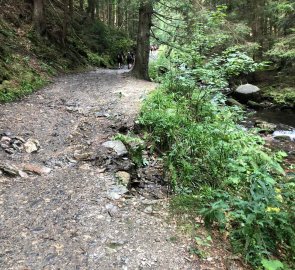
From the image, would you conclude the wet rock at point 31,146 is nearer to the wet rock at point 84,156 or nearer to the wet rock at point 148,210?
the wet rock at point 84,156

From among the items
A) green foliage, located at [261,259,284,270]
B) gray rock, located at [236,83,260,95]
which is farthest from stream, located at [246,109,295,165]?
green foliage, located at [261,259,284,270]

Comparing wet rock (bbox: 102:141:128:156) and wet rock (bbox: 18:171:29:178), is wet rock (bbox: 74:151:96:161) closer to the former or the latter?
wet rock (bbox: 102:141:128:156)

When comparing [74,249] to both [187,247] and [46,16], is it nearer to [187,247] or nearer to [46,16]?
[187,247]

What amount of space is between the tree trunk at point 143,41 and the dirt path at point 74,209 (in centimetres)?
709

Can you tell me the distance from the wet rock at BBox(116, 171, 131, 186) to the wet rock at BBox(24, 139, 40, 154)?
1843mm

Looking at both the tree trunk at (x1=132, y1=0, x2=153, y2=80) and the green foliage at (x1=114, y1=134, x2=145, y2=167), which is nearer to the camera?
the green foliage at (x1=114, y1=134, x2=145, y2=167)

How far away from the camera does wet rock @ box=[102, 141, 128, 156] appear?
6.33 meters

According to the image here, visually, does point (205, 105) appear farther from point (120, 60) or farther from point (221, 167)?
point (120, 60)

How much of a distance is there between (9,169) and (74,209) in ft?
5.18

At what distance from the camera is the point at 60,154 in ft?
20.5

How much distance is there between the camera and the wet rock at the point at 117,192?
4.90 metres

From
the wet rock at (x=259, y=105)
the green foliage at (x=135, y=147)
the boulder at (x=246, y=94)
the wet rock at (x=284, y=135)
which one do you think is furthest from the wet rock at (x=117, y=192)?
the boulder at (x=246, y=94)

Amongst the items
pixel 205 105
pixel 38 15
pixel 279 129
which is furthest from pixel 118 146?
pixel 38 15

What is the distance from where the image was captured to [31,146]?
6.35m
